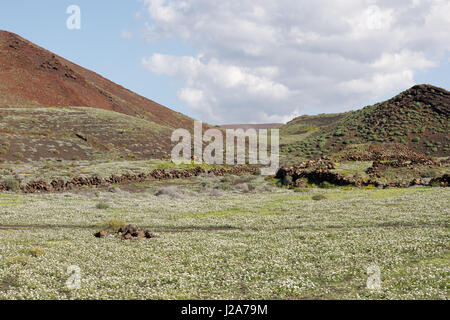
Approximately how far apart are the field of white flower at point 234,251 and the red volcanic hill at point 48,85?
3295 inches

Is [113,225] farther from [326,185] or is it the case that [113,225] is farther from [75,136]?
[75,136]

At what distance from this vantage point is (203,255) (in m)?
17.4

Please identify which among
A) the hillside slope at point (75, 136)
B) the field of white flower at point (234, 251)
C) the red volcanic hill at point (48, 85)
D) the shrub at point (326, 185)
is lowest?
the field of white flower at point (234, 251)

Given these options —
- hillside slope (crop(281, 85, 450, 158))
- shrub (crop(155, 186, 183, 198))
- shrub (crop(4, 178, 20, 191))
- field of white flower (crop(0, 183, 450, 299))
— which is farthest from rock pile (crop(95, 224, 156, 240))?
hillside slope (crop(281, 85, 450, 158))

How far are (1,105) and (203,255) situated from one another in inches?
3840

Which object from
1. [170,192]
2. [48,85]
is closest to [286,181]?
[170,192]

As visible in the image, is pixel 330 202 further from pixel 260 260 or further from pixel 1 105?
pixel 1 105

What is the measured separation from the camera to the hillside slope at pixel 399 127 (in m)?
78.2

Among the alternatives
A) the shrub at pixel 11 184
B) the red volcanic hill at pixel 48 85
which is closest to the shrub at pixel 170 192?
the shrub at pixel 11 184

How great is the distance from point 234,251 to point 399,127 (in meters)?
75.9

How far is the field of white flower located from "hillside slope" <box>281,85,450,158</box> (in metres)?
48.7

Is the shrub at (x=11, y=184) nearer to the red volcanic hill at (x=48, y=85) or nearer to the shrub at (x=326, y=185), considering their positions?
the shrub at (x=326, y=185)

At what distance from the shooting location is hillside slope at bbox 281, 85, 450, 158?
78188mm
